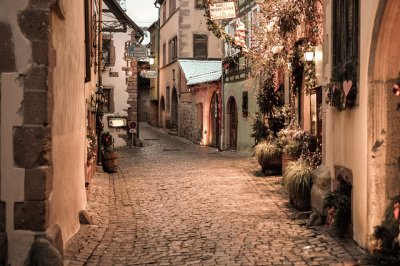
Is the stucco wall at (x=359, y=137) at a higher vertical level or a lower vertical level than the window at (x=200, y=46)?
lower

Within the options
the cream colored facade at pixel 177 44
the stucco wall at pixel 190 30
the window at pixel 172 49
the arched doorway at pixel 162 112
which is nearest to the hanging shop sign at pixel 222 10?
the cream colored facade at pixel 177 44

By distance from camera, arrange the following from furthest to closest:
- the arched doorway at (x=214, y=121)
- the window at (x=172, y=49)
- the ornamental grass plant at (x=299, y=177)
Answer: the window at (x=172, y=49), the arched doorway at (x=214, y=121), the ornamental grass plant at (x=299, y=177)

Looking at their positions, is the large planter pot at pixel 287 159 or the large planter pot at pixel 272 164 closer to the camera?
the large planter pot at pixel 287 159

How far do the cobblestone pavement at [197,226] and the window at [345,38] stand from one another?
7.04 ft

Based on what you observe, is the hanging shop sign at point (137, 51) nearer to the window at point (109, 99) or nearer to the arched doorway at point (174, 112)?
the window at point (109, 99)

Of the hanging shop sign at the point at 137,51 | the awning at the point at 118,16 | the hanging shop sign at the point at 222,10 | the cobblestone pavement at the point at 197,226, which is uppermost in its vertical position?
the awning at the point at 118,16

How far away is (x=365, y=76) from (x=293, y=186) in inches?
133

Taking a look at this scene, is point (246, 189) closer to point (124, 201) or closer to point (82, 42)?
point (124, 201)

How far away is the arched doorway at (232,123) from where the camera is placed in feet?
71.0

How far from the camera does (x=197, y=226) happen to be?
315 inches

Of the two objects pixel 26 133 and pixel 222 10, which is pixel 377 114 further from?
pixel 222 10

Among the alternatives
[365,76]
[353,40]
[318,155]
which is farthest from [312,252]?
[318,155]

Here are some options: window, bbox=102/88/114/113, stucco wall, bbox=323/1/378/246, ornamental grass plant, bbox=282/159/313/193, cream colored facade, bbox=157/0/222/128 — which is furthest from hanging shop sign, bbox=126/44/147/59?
stucco wall, bbox=323/1/378/246

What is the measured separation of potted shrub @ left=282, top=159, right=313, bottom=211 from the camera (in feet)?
29.2
